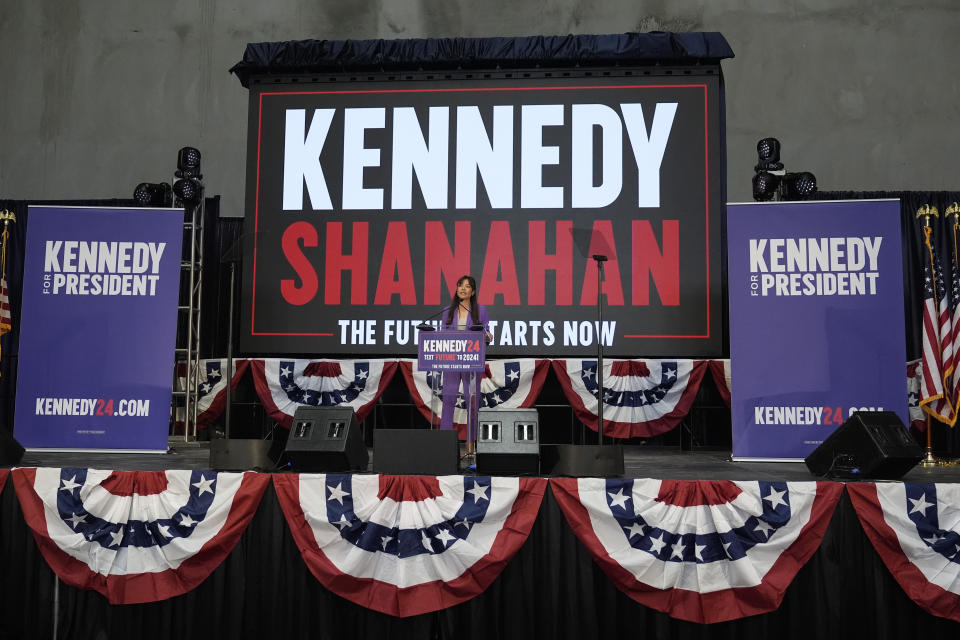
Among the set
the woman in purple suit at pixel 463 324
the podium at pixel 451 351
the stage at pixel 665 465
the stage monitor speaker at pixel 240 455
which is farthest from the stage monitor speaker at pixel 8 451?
the woman in purple suit at pixel 463 324

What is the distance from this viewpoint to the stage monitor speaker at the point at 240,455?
4062 mm

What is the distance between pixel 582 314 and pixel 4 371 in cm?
646

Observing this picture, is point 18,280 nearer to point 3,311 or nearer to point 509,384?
point 3,311

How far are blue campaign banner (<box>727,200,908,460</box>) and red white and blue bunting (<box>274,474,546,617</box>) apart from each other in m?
2.33

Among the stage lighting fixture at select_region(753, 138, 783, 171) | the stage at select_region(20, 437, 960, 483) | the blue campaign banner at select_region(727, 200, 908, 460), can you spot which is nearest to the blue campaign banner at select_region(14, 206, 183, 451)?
the stage at select_region(20, 437, 960, 483)

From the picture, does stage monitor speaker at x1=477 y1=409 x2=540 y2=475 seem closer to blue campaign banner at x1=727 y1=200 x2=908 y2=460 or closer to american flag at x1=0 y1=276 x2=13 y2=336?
blue campaign banner at x1=727 y1=200 x2=908 y2=460

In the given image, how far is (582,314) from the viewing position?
7.75 m

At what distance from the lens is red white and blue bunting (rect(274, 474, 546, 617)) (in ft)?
12.3

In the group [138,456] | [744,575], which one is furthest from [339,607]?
[138,456]

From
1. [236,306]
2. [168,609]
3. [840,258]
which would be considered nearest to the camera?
[168,609]

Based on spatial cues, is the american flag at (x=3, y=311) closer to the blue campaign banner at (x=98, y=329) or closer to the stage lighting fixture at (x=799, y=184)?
the blue campaign banner at (x=98, y=329)

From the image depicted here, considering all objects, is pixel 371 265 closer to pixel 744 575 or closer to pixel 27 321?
pixel 27 321

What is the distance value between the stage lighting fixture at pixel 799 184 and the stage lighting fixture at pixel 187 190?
5.36m

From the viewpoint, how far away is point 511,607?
3834mm
